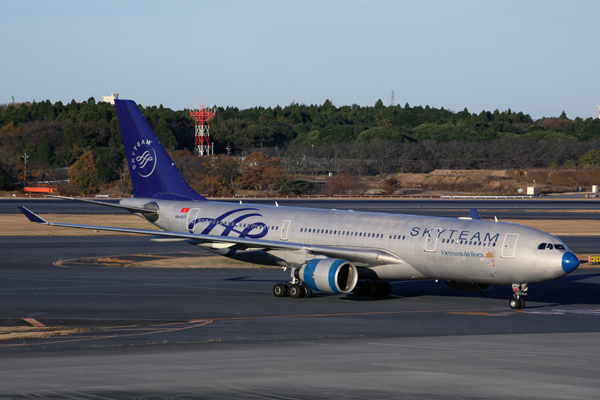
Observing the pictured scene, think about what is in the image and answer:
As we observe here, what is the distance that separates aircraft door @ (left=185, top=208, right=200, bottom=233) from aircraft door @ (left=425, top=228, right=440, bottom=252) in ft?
47.9

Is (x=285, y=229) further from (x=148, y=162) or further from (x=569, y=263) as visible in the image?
(x=569, y=263)

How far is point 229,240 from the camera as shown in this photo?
120ft

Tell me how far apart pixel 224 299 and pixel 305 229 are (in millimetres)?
5860

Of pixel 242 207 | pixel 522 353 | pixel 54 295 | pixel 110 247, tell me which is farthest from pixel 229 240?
pixel 110 247

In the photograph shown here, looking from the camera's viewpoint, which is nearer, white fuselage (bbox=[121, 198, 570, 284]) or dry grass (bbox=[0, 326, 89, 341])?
dry grass (bbox=[0, 326, 89, 341])

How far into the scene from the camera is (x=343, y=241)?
37.5 m

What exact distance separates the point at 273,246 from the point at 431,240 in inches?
308

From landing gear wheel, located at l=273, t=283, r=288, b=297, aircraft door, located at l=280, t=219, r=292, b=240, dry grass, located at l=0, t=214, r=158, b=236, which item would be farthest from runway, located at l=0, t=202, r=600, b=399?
dry grass, located at l=0, t=214, r=158, b=236

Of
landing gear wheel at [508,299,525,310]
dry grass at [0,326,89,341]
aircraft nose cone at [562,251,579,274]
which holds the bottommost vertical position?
dry grass at [0,326,89,341]

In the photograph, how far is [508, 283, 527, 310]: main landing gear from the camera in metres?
33.7

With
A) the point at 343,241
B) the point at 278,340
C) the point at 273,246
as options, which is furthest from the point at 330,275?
the point at 278,340

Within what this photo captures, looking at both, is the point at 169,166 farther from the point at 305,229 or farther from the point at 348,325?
the point at 348,325

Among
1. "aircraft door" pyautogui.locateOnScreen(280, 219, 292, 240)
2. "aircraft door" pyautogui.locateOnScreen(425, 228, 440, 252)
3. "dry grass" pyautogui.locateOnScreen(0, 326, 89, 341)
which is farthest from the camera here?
"aircraft door" pyautogui.locateOnScreen(280, 219, 292, 240)

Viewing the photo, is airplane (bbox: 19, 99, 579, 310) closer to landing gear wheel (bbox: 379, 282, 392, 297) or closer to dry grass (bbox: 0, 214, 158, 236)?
landing gear wheel (bbox: 379, 282, 392, 297)
